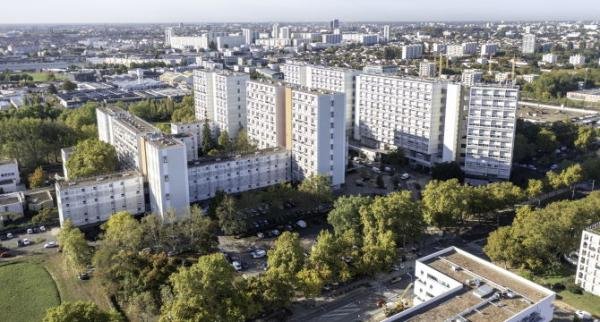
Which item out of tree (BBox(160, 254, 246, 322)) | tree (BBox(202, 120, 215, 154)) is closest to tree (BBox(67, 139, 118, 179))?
tree (BBox(202, 120, 215, 154))

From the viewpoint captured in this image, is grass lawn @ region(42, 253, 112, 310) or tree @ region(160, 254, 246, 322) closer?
tree @ region(160, 254, 246, 322)

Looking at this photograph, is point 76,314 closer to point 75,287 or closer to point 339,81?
point 75,287

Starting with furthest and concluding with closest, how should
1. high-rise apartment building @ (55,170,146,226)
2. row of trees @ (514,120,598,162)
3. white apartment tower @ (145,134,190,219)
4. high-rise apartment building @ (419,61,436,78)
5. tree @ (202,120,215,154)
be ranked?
high-rise apartment building @ (419,61,436,78) → tree @ (202,120,215,154) → row of trees @ (514,120,598,162) → high-rise apartment building @ (55,170,146,226) → white apartment tower @ (145,134,190,219)

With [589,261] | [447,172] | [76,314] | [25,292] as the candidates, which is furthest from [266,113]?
[76,314]

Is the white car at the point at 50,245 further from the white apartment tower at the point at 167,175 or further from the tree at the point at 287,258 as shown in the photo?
the tree at the point at 287,258

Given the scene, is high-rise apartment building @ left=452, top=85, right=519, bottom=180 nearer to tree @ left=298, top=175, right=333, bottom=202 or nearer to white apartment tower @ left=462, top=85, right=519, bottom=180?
white apartment tower @ left=462, top=85, right=519, bottom=180

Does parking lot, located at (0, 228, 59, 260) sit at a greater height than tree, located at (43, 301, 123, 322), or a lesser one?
lesser

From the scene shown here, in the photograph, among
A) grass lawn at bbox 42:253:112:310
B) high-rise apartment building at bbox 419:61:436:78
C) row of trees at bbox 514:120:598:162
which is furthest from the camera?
high-rise apartment building at bbox 419:61:436:78

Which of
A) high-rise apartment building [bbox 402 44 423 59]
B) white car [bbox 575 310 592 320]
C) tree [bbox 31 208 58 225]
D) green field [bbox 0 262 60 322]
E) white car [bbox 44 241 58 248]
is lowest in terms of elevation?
green field [bbox 0 262 60 322]
